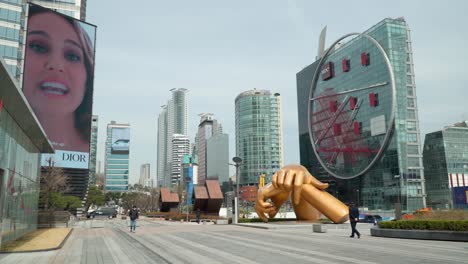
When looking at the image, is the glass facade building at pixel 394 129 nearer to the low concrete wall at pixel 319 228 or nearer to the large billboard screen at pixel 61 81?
the low concrete wall at pixel 319 228

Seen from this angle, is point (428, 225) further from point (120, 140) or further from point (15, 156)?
point (120, 140)

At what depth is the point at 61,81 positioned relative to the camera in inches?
2997

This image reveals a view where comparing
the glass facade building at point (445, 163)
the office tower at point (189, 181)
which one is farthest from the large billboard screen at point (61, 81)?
the glass facade building at point (445, 163)

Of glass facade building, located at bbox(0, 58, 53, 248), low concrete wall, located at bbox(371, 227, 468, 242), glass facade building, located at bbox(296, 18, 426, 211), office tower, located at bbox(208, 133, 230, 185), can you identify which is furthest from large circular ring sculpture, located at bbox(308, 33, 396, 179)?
office tower, located at bbox(208, 133, 230, 185)

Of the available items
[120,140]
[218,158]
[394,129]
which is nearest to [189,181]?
[394,129]

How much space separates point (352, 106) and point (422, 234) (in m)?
74.4

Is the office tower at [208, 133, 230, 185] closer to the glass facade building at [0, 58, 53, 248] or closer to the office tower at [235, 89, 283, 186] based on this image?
the office tower at [235, 89, 283, 186]

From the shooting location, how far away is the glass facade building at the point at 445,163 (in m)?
86.6

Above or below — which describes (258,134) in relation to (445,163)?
above

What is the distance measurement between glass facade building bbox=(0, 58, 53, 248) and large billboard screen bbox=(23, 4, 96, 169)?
Answer: 54400 mm

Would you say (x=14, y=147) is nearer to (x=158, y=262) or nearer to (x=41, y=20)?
(x=158, y=262)

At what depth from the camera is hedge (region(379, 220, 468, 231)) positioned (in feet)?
50.6

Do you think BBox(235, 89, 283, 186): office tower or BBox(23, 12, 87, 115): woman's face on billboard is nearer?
BBox(23, 12, 87, 115): woman's face on billboard

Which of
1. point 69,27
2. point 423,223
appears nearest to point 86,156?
point 69,27
